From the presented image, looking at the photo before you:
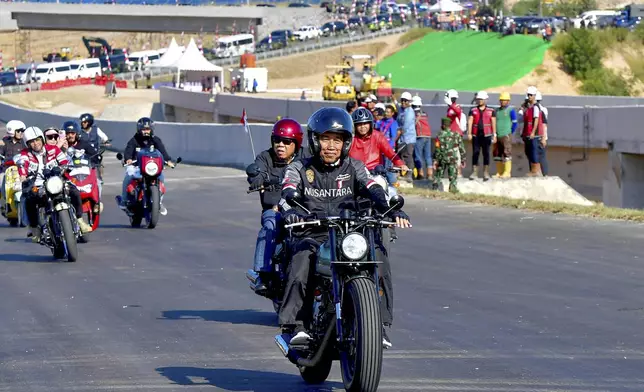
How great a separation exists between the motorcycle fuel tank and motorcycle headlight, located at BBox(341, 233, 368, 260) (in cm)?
28

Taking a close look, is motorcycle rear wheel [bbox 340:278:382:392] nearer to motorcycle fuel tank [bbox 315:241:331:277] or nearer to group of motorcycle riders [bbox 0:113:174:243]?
motorcycle fuel tank [bbox 315:241:331:277]

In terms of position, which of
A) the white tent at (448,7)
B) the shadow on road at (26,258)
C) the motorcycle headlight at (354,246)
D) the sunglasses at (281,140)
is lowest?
the white tent at (448,7)

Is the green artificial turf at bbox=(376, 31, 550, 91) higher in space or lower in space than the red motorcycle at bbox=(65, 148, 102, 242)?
lower

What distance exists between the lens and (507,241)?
16.7 metres

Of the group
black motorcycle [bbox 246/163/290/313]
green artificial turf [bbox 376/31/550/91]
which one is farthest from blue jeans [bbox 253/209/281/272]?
green artificial turf [bbox 376/31/550/91]

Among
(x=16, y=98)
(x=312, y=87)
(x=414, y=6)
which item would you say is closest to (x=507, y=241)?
(x=16, y=98)

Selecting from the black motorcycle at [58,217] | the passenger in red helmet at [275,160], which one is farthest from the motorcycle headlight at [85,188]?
the passenger in red helmet at [275,160]

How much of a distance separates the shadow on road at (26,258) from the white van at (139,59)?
8180 centimetres

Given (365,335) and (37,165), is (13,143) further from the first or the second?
(365,335)

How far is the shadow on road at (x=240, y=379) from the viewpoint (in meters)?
8.23

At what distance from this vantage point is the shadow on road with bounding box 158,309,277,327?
1103 centimetres

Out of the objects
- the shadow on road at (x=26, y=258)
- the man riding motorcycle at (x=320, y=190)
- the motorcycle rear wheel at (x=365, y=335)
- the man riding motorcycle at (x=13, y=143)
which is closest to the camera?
the motorcycle rear wheel at (x=365, y=335)

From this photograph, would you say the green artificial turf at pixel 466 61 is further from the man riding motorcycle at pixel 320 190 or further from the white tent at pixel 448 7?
the man riding motorcycle at pixel 320 190

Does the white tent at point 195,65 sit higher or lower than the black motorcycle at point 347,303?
lower
